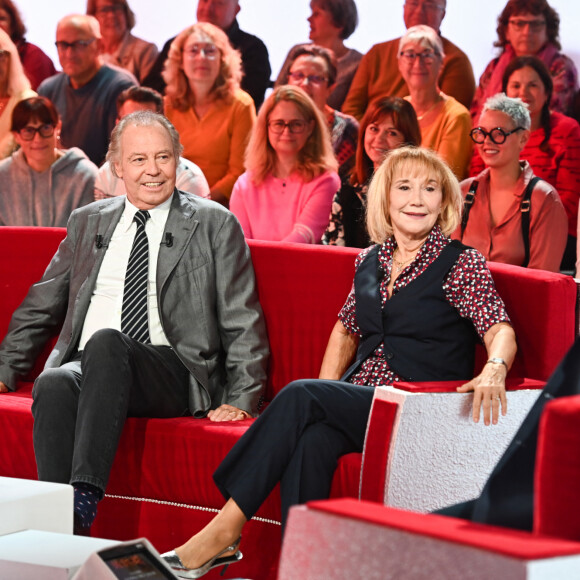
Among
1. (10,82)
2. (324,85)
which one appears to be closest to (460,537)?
(324,85)

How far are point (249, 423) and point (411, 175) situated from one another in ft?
2.95

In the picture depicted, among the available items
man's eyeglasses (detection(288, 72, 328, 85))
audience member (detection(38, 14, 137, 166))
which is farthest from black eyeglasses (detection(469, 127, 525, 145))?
audience member (detection(38, 14, 137, 166))

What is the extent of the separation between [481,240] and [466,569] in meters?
2.88

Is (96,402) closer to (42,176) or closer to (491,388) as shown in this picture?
(491,388)

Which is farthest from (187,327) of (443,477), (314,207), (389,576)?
(389,576)

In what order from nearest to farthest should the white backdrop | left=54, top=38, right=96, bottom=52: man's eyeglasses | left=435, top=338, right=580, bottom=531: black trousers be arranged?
left=435, top=338, right=580, bottom=531: black trousers → the white backdrop → left=54, top=38, right=96, bottom=52: man's eyeglasses

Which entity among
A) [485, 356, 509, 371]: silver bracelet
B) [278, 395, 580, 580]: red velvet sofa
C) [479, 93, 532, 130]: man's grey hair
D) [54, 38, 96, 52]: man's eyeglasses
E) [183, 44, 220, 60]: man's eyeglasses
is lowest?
[278, 395, 580, 580]: red velvet sofa

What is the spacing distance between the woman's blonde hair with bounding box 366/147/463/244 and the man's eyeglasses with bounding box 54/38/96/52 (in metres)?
3.16

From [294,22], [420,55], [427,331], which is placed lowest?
[427,331]

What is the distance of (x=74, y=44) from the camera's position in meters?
5.71

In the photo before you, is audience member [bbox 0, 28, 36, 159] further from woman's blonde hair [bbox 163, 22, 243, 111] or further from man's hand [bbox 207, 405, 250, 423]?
man's hand [bbox 207, 405, 250, 423]

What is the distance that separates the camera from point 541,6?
424 centimetres

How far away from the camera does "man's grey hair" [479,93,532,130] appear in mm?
4195

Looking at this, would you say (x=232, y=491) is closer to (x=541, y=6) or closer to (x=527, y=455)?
(x=527, y=455)
